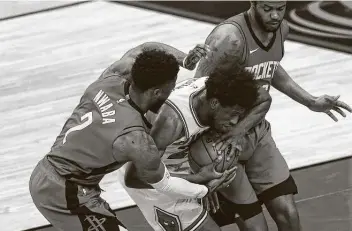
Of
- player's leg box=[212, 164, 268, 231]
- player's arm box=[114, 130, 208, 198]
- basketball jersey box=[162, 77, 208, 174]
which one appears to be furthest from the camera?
player's leg box=[212, 164, 268, 231]

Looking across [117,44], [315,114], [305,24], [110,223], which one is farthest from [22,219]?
[305,24]

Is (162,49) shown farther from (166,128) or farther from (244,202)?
(244,202)

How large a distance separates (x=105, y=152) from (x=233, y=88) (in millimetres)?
758

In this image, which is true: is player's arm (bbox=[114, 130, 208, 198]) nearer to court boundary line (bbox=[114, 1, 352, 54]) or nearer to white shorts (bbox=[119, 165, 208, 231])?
white shorts (bbox=[119, 165, 208, 231])

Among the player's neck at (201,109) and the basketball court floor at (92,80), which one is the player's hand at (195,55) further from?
the basketball court floor at (92,80)

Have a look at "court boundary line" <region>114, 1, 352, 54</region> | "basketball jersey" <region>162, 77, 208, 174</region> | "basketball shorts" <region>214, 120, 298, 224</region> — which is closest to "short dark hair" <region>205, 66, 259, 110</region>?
"basketball jersey" <region>162, 77, 208, 174</region>

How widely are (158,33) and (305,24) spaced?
1.65 m

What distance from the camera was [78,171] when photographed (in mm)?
5367

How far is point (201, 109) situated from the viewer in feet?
18.0

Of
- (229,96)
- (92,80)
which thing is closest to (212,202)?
(229,96)

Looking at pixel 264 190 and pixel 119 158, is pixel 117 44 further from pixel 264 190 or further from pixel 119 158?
pixel 119 158

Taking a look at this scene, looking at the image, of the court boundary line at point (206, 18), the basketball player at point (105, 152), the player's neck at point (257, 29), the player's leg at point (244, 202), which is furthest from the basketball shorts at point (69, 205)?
the court boundary line at point (206, 18)

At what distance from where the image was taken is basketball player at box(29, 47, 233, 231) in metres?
5.21

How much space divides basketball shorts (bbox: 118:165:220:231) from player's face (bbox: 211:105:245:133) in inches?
20.3
